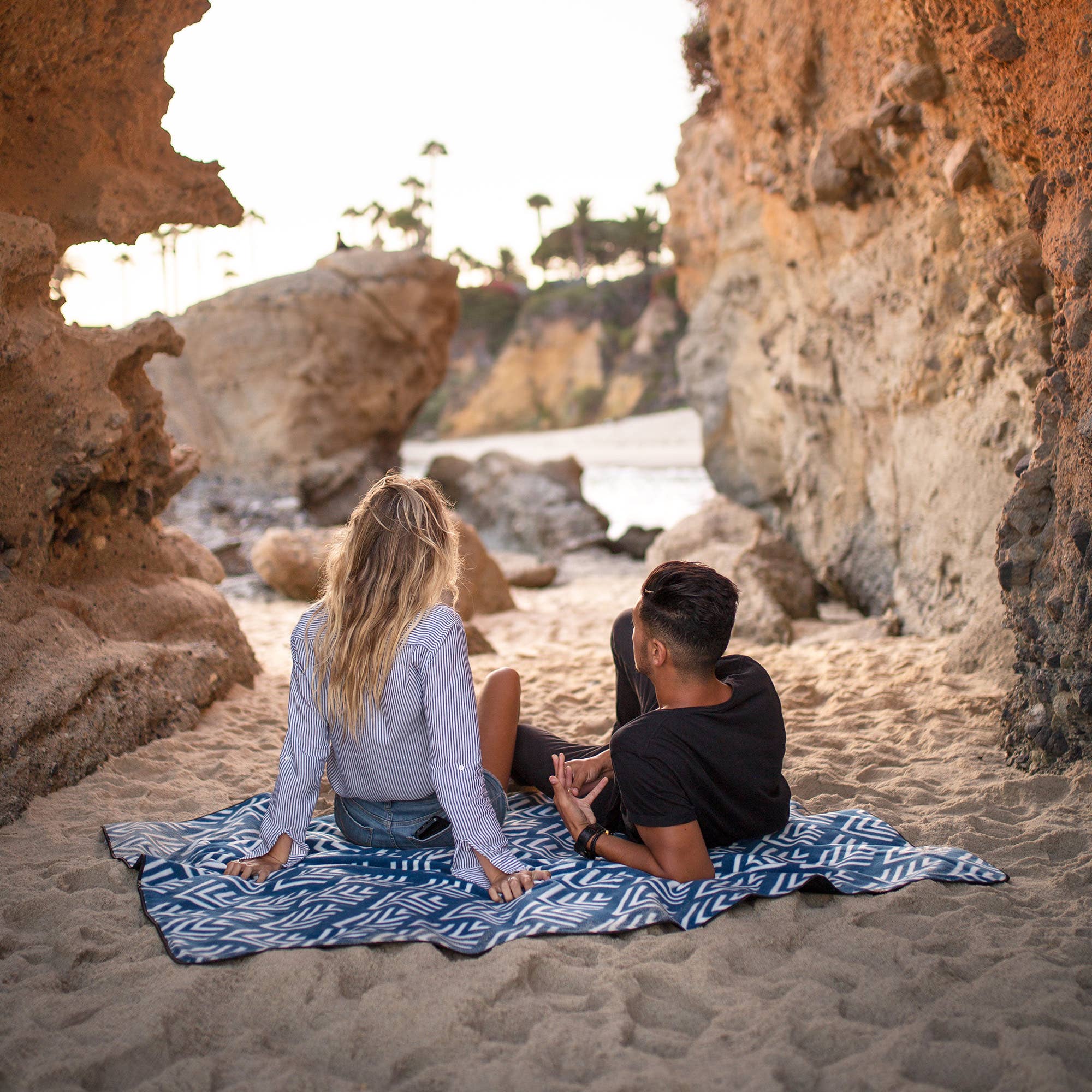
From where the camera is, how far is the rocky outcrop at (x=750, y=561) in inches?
265

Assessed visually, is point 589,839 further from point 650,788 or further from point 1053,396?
point 1053,396

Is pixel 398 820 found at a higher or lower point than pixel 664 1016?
higher

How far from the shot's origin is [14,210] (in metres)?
4.34

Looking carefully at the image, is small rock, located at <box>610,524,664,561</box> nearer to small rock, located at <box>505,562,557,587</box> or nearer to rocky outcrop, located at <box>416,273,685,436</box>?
small rock, located at <box>505,562,557,587</box>

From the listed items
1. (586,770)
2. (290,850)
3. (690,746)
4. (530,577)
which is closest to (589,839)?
(586,770)

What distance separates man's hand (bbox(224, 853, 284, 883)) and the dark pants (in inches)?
37.2

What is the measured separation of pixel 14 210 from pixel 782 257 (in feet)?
23.3

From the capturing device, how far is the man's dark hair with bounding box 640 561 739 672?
2.53 metres

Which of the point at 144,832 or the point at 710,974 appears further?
the point at 144,832

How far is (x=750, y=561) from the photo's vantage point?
295 inches

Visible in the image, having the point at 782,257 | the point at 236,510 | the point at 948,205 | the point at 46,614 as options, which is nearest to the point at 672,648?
the point at 46,614

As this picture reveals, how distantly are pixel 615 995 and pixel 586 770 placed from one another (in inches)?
36.2

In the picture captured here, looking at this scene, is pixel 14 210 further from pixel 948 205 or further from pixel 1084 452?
pixel 948 205

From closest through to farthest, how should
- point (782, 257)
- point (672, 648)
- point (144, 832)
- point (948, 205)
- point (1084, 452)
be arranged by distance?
point (672, 648), point (144, 832), point (1084, 452), point (948, 205), point (782, 257)
